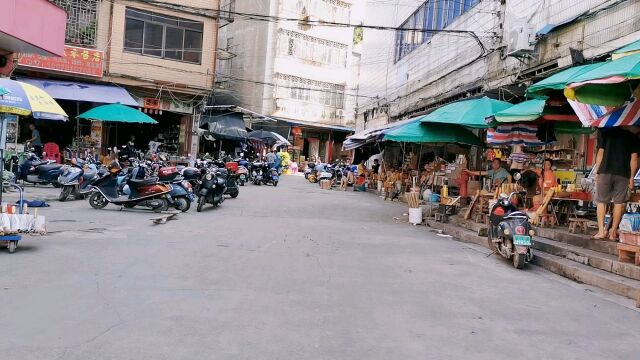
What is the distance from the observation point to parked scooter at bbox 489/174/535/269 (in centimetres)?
780

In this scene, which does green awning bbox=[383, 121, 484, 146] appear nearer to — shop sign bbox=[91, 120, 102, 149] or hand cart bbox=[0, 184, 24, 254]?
hand cart bbox=[0, 184, 24, 254]

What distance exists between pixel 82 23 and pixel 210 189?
42.9 feet

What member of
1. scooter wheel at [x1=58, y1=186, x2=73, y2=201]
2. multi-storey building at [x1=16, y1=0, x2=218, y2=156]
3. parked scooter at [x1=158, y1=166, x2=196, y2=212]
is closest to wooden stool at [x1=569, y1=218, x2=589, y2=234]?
parked scooter at [x1=158, y1=166, x2=196, y2=212]

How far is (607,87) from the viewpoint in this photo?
735 cm

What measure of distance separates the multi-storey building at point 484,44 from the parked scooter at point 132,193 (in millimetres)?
8786

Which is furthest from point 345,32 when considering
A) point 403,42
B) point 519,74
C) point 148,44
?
point 519,74

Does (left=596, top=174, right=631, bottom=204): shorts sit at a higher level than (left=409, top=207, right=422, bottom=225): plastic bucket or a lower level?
higher

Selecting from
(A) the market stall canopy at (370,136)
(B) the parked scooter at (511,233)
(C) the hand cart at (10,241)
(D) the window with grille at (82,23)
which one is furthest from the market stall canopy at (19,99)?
(D) the window with grille at (82,23)

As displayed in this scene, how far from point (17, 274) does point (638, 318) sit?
6.42m

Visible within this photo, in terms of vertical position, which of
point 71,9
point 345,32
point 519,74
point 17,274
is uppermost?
point 345,32

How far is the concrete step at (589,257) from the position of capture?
683 centimetres

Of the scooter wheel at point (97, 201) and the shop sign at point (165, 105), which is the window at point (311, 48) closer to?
the shop sign at point (165, 105)

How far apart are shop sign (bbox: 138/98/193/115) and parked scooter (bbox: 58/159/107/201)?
10.1 m

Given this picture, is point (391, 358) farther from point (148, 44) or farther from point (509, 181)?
point (148, 44)
